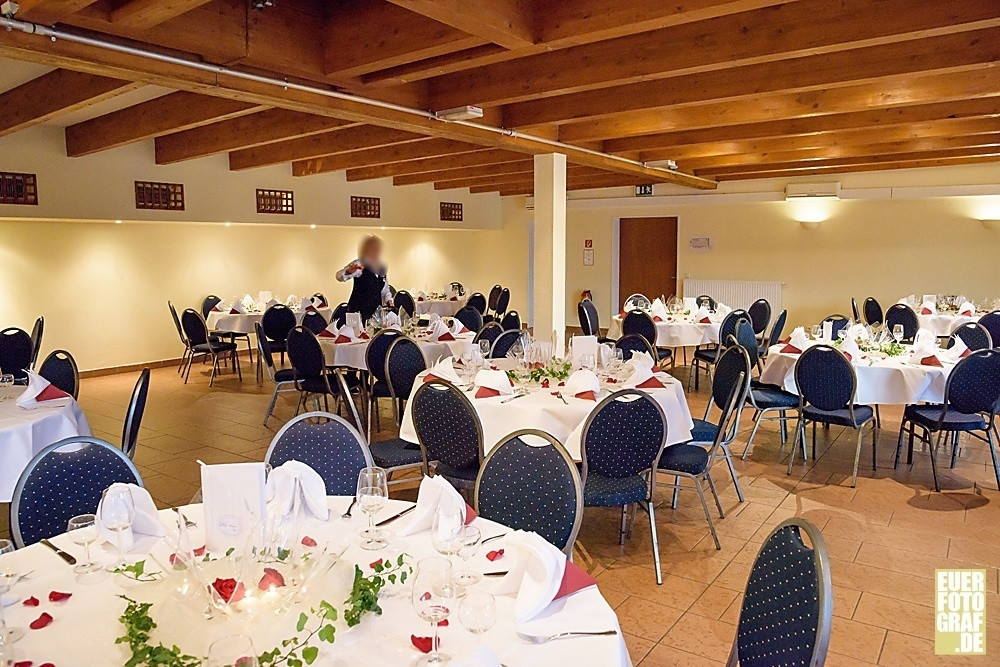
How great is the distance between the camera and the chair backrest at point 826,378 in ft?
17.5

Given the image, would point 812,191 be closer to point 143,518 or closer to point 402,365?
point 402,365

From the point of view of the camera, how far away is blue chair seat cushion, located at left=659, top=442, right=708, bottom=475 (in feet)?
13.8

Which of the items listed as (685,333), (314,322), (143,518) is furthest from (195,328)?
(143,518)

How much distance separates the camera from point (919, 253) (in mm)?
11805

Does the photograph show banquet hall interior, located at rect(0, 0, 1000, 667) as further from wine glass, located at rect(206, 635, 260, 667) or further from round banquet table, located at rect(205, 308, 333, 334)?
round banquet table, located at rect(205, 308, 333, 334)

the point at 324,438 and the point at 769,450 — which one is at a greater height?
the point at 324,438

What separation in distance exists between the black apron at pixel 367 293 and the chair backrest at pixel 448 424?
444 cm

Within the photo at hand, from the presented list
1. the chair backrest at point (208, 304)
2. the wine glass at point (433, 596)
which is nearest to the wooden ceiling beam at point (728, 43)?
the wine glass at point (433, 596)

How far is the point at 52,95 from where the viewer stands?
6316 millimetres

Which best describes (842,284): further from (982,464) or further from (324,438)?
(324,438)

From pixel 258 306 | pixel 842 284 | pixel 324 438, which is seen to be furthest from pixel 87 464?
pixel 842 284

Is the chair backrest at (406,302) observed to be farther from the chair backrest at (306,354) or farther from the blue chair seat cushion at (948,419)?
the blue chair seat cushion at (948,419)

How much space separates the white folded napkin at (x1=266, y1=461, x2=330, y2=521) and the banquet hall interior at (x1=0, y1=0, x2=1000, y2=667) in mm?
14

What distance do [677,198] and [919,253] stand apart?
399 centimetres
